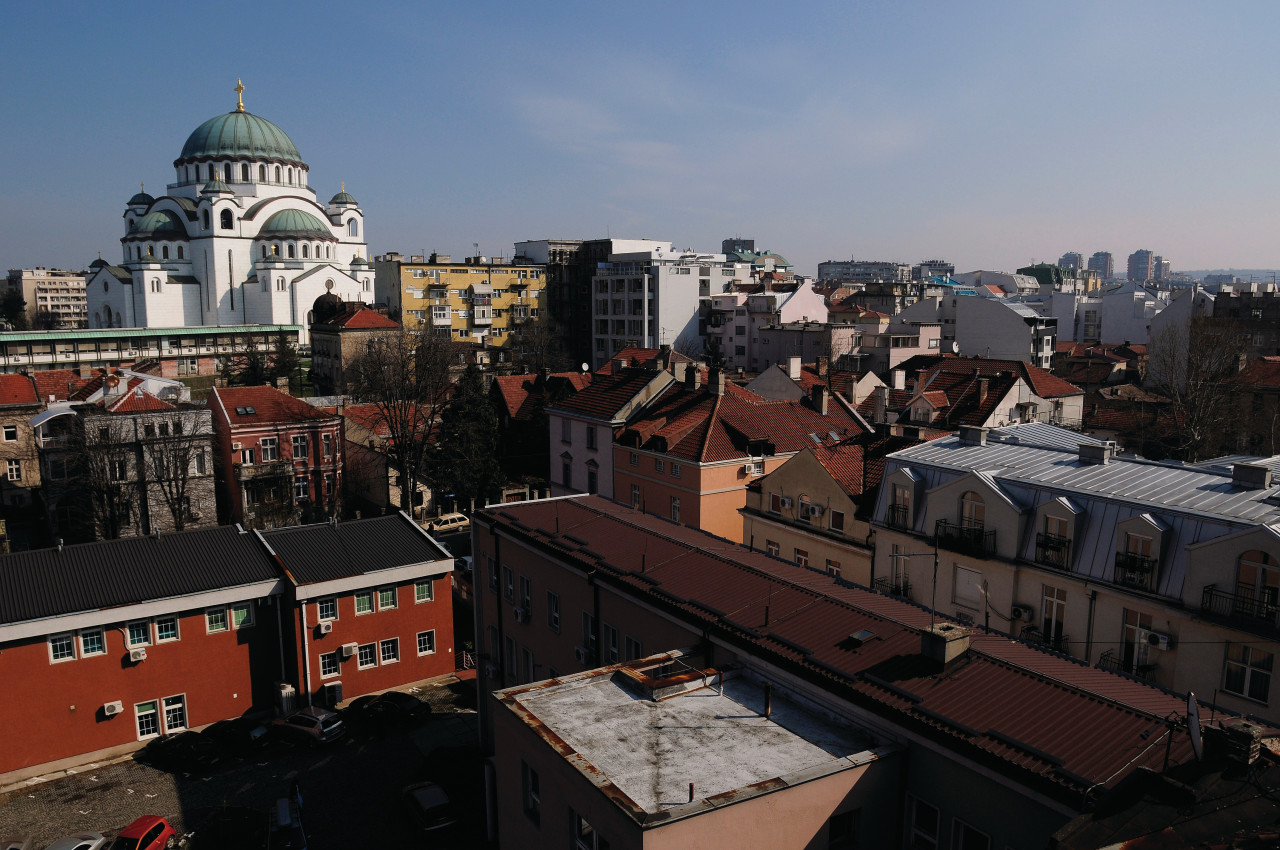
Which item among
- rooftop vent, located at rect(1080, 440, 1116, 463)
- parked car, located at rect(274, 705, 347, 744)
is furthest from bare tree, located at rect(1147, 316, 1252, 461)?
parked car, located at rect(274, 705, 347, 744)

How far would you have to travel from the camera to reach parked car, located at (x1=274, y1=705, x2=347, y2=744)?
901 inches

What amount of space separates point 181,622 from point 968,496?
68.6 ft

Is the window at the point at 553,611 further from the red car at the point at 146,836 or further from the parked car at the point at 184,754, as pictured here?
the parked car at the point at 184,754

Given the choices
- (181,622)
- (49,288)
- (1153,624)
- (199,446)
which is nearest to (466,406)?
(199,446)

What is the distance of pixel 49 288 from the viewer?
15800cm

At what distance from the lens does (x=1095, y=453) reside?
1845 centimetres

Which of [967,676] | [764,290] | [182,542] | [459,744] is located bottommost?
[459,744]

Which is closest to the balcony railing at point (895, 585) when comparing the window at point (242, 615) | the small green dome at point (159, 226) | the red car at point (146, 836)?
the red car at point (146, 836)

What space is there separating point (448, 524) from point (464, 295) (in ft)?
144

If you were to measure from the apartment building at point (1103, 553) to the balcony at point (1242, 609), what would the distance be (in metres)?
0.02

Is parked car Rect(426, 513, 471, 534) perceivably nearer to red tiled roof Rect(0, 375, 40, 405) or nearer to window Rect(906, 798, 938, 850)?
red tiled roof Rect(0, 375, 40, 405)

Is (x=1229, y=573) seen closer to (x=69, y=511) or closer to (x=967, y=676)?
(x=967, y=676)

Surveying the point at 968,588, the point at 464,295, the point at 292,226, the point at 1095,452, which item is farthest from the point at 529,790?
the point at 292,226

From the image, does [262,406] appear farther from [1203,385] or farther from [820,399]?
[1203,385]
